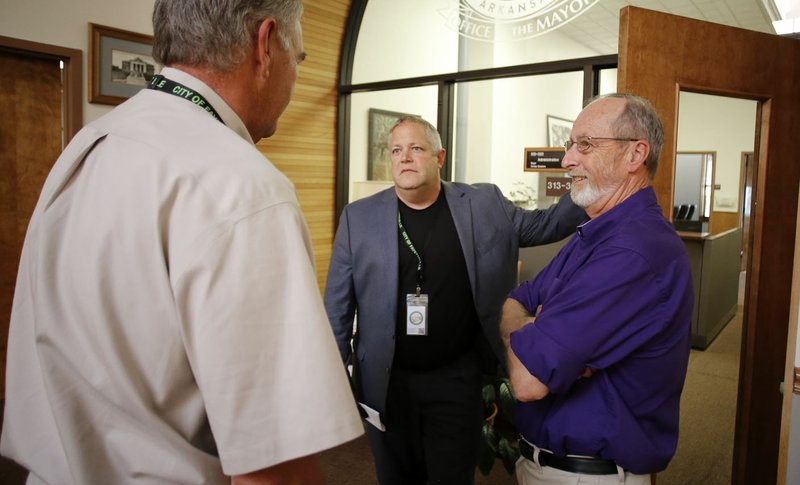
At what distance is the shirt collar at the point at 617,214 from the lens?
1.39m

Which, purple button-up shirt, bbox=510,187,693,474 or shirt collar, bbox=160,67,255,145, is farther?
purple button-up shirt, bbox=510,187,693,474

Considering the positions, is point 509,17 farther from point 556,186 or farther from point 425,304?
point 425,304

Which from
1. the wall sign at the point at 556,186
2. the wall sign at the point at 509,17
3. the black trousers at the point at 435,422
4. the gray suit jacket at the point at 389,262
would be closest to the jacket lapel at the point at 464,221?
the gray suit jacket at the point at 389,262

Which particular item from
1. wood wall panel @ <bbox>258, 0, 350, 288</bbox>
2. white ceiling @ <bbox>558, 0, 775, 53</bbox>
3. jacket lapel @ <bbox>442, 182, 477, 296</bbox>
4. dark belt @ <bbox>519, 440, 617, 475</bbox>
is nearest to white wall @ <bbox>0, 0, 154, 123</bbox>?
wood wall panel @ <bbox>258, 0, 350, 288</bbox>

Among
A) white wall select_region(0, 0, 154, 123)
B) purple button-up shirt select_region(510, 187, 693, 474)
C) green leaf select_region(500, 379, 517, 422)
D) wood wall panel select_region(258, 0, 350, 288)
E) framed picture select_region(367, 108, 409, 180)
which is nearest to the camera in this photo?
purple button-up shirt select_region(510, 187, 693, 474)

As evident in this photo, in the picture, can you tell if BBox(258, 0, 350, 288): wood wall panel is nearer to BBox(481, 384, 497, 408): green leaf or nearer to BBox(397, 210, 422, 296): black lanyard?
BBox(481, 384, 497, 408): green leaf

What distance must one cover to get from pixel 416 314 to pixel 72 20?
2.91m

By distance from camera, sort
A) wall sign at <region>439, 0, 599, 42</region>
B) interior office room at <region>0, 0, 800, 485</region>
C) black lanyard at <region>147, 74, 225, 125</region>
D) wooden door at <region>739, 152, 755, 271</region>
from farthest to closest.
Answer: wall sign at <region>439, 0, 599, 42</region>
wooden door at <region>739, 152, 755, 271</region>
interior office room at <region>0, 0, 800, 485</region>
black lanyard at <region>147, 74, 225, 125</region>

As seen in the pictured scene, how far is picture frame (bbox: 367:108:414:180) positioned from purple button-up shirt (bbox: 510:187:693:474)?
11.6 feet

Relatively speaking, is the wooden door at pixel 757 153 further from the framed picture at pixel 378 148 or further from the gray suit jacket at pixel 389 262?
the framed picture at pixel 378 148

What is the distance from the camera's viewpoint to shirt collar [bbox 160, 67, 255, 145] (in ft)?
2.64

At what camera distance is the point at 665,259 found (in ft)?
4.14

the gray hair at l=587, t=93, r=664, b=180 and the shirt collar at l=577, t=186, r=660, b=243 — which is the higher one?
the gray hair at l=587, t=93, r=664, b=180

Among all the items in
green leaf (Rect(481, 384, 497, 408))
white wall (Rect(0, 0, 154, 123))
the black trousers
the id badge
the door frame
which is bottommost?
green leaf (Rect(481, 384, 497, 408))
